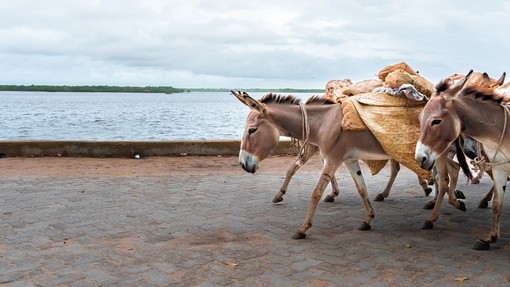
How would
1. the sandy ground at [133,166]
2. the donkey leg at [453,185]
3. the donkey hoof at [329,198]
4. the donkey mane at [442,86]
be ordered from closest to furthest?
the donkey mane at [442,86] < the donkey leg at [453,185] < the donkey hoof at [329,198] < the sandy ground at [133,166]

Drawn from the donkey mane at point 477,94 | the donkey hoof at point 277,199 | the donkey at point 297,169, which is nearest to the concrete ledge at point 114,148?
the donkey at point 297,169

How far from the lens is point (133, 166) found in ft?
37.1

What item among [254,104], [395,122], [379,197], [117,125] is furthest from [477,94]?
[117,125]

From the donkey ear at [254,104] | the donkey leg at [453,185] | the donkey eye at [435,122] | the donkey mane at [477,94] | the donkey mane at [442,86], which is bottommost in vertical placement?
the donkey leg at [453,185]

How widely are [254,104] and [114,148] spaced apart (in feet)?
25.0

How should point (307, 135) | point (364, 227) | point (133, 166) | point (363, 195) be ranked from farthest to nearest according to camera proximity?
1. point (133, 166)
2. point (363, 195)
3. point (364, 227)
4. point (307, 135)

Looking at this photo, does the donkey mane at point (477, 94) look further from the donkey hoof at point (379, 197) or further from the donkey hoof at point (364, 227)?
the donkey hoof at point (379, 197)

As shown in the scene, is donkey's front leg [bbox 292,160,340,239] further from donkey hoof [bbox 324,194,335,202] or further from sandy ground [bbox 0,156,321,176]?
sandy ground [bbox 0,156,321,176]

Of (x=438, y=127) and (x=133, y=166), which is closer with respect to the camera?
(x=438, y=127)

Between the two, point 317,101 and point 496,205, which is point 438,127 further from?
point 317,101

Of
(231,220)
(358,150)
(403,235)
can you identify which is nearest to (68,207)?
(231,220)

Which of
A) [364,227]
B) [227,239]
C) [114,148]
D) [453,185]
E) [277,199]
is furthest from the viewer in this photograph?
[114,148]

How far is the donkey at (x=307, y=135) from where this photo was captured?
19.4 ft

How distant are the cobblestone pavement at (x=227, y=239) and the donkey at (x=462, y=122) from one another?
1107mm
